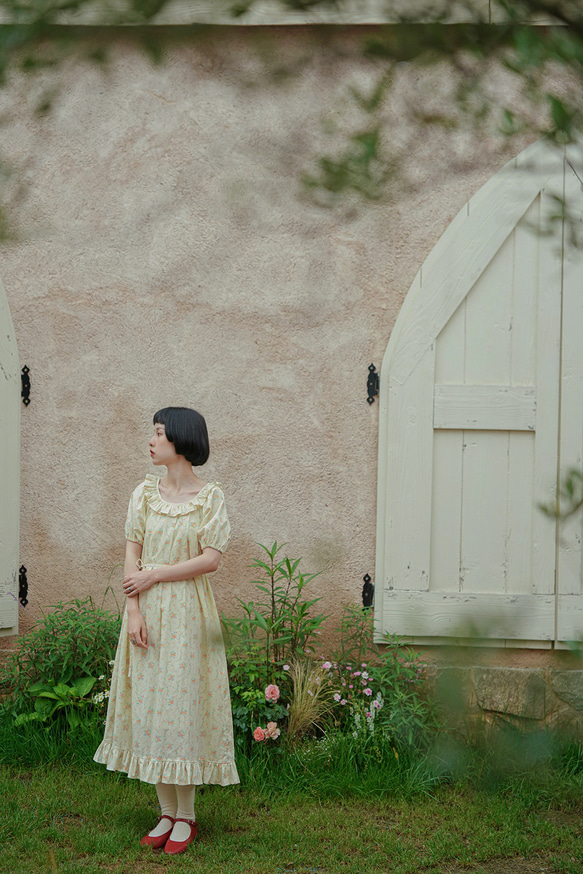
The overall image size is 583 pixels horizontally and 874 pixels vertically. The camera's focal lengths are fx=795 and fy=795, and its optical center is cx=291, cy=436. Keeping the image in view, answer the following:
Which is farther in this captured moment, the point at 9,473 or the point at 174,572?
the point at 9,473

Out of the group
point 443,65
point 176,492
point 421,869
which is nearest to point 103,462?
point 176,492

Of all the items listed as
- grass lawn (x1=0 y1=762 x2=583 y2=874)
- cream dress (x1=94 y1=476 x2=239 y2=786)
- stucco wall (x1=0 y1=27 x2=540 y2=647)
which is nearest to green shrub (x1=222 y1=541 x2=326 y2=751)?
stucco wall (x1=0 y1=27 x2=540 y2=647)

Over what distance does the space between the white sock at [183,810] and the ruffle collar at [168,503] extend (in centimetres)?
105

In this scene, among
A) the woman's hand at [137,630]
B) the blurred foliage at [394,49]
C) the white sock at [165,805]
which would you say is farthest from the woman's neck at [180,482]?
the blurred foliage at [394,49]

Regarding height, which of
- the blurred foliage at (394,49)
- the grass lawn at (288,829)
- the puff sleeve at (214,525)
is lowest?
the grass lawn at (288,829)

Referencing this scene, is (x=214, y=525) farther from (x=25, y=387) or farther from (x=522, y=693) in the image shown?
(x=522, y=693)

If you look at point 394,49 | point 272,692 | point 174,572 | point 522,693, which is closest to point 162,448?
point 174,572

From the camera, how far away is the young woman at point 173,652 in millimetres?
2977

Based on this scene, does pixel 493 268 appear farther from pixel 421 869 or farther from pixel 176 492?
pixel 421 869

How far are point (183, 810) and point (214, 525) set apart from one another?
111cm

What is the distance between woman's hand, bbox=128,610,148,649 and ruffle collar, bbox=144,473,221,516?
1.33ft

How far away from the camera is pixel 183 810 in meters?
3.06

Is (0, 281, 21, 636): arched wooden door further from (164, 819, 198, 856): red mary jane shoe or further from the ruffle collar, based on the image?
(164, 819, 198, 856): red mary jane shoe

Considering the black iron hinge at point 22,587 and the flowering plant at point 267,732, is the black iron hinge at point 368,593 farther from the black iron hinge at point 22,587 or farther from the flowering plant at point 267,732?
the black iron hinge at point 22,587
